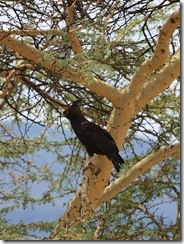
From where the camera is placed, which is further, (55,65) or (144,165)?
(144,165)

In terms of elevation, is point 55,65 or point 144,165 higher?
point 55,65

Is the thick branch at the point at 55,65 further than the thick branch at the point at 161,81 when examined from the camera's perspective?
No

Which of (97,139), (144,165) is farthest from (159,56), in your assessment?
(144,165)

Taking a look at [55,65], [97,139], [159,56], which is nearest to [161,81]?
[159,56]

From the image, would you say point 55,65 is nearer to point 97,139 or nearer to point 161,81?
point 97,139

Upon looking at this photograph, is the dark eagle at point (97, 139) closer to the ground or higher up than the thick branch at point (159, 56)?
closer to the ground

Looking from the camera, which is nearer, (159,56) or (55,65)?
(55,65)

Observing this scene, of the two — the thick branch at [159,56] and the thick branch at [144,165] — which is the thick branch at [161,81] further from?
the thick branch at [144,165]

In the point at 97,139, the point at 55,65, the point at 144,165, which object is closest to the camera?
the point at 55,65

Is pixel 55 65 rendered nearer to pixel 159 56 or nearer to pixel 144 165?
pixel 159 56

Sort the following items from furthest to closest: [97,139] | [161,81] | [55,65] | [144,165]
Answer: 1. [144,165]
2. [161,81]
3. [97,139]
4. [55,65]

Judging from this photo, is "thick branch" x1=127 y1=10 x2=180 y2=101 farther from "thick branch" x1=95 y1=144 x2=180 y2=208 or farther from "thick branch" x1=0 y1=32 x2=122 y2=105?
"thick branch" x1=95 y1=144 x2=180 y2=208

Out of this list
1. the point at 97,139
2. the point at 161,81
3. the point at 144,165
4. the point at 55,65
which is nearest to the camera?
the point at 55,65

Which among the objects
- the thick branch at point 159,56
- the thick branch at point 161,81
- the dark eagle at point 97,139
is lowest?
the dark eagle at point 97,139
